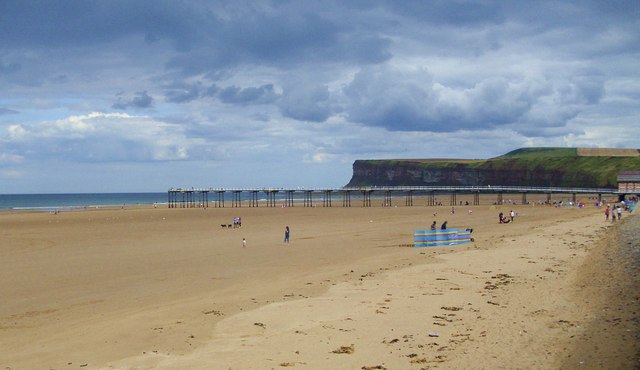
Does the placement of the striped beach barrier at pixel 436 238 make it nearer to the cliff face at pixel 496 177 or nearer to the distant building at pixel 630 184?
the distant building at pixel 630 184

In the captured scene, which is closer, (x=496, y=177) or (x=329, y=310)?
(x=329, y=310)

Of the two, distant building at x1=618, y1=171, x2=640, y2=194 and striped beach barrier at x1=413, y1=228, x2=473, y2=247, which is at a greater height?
distant building at x1=618, y1=171, x2=640, y2=194

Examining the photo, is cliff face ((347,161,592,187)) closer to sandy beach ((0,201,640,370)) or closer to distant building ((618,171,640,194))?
distant building ((618,171,640,194))

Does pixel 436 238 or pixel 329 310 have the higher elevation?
pixel 436 238

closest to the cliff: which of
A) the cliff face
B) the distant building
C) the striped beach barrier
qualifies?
the cliff face

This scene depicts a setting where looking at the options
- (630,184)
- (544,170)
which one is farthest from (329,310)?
(544,170)

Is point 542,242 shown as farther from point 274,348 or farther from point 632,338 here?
point 274,348

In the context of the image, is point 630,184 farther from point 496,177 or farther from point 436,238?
point 496,177

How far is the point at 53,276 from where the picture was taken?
715 inches

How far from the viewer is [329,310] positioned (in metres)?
11.7

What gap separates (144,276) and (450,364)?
41.6 feet

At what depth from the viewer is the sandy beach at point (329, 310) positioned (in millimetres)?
8352

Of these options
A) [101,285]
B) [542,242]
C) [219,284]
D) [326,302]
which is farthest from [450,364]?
[542,242]

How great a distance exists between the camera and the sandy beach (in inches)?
329
